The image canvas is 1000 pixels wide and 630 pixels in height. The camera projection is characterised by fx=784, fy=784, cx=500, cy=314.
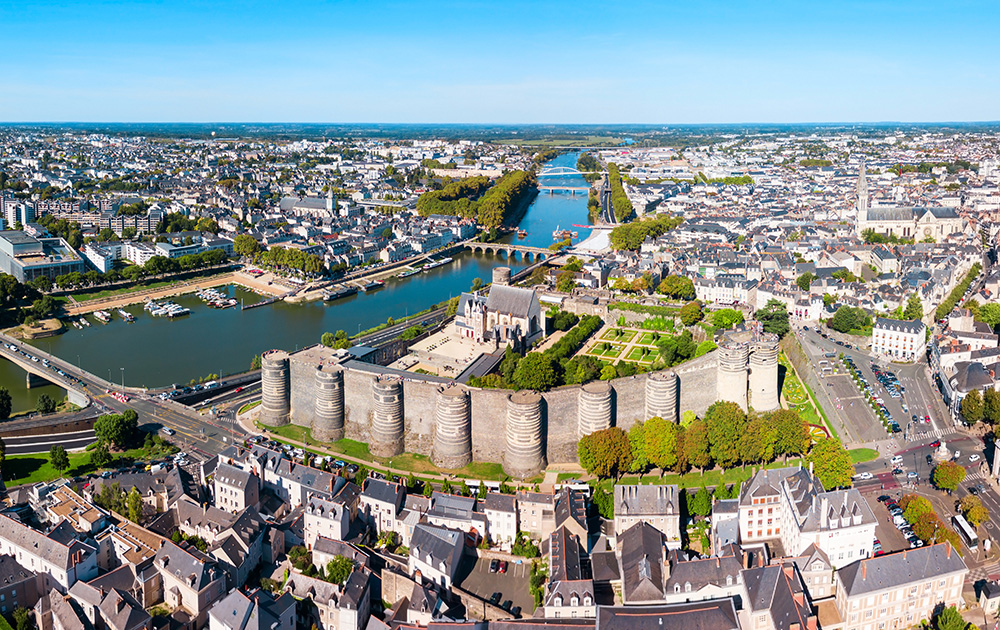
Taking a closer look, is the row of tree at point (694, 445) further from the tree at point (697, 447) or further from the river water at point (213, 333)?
the river water at point (213, 333)

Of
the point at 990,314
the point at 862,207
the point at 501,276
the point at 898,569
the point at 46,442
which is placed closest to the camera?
the point at 898,569

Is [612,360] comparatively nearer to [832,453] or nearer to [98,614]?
[832,453]

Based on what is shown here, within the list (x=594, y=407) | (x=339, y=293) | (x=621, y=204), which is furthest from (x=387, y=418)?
(x=621, y=204)

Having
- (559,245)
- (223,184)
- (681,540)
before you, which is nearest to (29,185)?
(223,184)

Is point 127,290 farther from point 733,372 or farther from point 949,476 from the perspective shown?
point 949,476

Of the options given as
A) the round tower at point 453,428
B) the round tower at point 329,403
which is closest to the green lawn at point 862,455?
the round tower at point 453,428

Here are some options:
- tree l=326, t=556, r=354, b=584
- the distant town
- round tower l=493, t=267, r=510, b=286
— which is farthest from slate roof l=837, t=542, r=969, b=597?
round tower l=493, t=267, r=510, b=286

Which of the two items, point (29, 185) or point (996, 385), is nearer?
point (996, 385)
